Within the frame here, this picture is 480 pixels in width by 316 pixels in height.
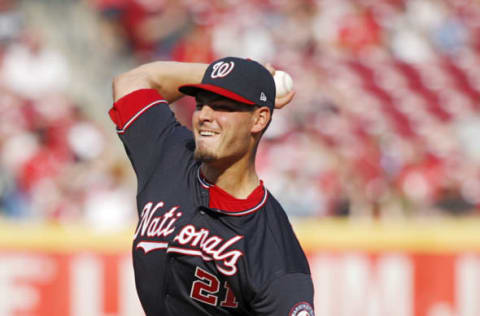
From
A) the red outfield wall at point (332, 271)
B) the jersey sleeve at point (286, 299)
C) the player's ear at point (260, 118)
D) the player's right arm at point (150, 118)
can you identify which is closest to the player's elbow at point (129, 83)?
the player's right arm at point (150, 118)

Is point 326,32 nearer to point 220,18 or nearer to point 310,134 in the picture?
point 220,18

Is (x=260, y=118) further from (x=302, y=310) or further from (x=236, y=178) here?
(x=302, y=310)

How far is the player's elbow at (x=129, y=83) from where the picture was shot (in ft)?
11.8

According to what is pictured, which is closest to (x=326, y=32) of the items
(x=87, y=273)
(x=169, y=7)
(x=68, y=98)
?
(x=169, y=7)

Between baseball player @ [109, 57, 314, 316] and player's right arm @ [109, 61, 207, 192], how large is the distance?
20 millimetres

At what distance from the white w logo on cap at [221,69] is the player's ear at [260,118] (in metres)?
0.19

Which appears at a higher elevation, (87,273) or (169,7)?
(169,7)

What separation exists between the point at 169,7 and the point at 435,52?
383 cm

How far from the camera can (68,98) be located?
401 inches

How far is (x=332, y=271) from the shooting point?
739 cm

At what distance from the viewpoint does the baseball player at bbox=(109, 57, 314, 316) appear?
3.11m

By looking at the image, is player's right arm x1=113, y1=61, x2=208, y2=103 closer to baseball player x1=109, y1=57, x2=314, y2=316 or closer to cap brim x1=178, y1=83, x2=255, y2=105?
baseball player x1=109, y1=57, x2=314, y2=316

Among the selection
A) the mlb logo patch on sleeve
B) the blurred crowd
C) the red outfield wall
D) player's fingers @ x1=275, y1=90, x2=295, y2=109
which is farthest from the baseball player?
the blurred crowd

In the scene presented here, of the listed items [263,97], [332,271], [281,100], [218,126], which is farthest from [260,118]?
[332,271]
